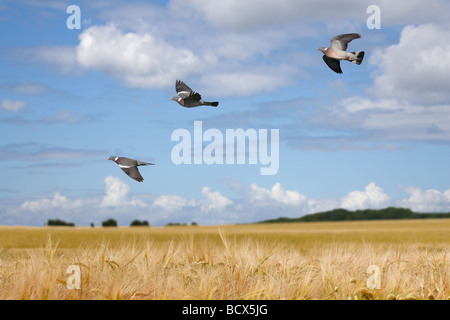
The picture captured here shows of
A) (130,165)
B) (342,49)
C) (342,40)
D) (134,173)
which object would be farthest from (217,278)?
(342,40)

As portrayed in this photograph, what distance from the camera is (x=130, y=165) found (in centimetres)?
811

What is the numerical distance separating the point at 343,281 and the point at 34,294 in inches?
166

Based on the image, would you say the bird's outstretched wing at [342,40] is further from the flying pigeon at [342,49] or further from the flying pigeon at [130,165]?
the flying pigeon at [130,165]

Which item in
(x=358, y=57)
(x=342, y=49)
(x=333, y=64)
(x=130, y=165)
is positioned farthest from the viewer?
(x=333, y=64)

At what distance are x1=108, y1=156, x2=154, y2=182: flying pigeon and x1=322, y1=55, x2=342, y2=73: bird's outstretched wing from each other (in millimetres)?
4718

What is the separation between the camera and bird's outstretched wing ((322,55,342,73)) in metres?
10.6

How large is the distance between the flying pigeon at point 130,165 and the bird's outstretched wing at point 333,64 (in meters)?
4.72

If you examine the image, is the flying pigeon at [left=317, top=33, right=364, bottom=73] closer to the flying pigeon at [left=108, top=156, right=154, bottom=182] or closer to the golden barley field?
the golden barley field

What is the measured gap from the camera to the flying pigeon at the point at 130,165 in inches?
311

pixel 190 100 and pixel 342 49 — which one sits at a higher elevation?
pixel 342 49

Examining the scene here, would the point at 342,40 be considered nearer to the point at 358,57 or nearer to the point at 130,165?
A: the point at 358,57

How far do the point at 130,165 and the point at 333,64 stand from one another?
499 cm
